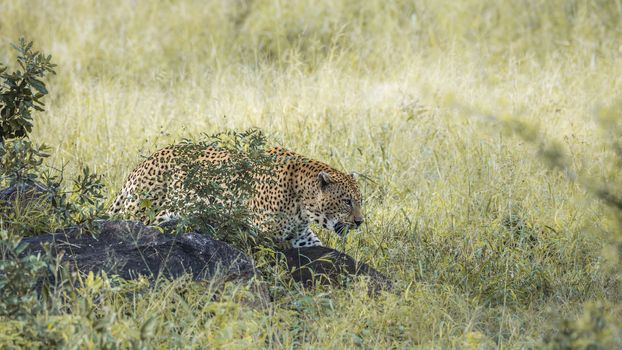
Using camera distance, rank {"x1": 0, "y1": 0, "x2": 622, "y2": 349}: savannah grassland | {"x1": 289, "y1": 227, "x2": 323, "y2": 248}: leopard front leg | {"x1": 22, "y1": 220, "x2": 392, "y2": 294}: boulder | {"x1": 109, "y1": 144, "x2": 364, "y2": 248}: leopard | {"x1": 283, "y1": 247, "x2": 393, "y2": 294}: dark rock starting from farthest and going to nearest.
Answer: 1. {"x1": 109, "y1": 144, "x2": 364, "y2": 248}: leopard
2. {"x1": 289, "y1": 227, "x2": 323, "y2": 248}: leopard front leg
3. {"x1": 283, "y1": 247, "x2": 393, "y2": 294}: dark rock
4. {"x1": 22, "y1": 220, "x2": 392, "y2": 294}: boulder
5. {"x1": 0, "y1": 0, "x2": 622, "y2": 349}: savannah grassland

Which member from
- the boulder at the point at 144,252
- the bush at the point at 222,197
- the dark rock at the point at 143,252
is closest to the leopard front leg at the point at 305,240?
the bush at the point at 222,197

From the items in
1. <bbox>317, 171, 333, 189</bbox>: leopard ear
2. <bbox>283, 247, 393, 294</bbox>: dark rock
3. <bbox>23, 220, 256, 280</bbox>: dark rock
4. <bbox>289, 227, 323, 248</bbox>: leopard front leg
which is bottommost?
<bbox>289, 227, 323, 248</bbox>: leopard front leg

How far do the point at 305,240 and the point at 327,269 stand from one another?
2.91 feet

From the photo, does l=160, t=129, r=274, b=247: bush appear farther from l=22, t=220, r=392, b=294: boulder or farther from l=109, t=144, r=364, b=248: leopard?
l=109, t=144, r=364, b=248: leopard

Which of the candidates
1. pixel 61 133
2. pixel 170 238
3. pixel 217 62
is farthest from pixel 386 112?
pixel 170 238

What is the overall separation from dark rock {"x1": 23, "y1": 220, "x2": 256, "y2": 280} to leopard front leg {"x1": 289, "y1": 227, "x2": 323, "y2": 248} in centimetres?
125

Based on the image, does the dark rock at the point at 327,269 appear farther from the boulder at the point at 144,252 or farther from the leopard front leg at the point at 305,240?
the leopard front leg at the point at 305,240

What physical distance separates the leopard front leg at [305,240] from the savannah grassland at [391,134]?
0.22 metres

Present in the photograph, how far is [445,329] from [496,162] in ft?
9.54

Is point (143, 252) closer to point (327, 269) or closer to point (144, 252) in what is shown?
point (144, 252)

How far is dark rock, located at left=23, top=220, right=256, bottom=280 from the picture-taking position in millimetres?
5176

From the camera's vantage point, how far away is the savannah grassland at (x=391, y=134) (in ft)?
16.2

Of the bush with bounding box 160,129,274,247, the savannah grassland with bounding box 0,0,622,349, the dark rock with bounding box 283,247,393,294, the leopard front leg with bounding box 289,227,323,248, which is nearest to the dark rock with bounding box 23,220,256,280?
the savannah grassland with bounding box 0,0,622,349

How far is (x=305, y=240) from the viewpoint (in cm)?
671
